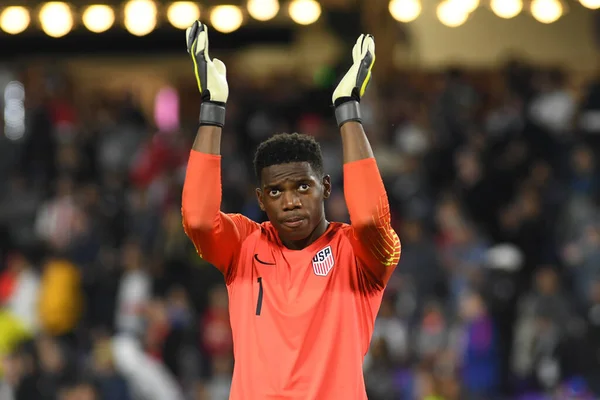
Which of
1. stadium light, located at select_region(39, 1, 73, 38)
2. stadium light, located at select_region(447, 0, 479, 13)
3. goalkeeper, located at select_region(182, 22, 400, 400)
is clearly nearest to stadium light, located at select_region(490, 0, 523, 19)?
stadium light, located at select_region(447, 0, 479, 13)

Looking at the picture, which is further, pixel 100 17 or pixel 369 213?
pixel 100 17

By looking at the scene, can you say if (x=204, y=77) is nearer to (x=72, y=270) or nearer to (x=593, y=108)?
(x=72, y=270)

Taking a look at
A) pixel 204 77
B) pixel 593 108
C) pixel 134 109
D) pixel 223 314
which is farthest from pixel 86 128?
pixel 204 77

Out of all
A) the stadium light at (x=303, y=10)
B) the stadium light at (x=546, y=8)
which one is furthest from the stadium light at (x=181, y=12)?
the stadium light at (x=546, y=8)

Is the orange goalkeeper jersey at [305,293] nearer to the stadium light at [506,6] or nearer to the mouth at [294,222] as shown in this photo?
the mouth at [294,222]

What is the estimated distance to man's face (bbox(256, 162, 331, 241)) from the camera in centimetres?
375

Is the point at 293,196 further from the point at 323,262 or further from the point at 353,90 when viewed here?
the point at 353,90

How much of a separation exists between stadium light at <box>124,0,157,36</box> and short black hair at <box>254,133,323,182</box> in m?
8.09

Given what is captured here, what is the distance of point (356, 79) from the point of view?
3816mm

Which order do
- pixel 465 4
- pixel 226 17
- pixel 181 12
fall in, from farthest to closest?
pixel 226 17
pixel 181 12
pixel 465 4

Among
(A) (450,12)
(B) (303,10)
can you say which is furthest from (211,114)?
(B) (303,10)

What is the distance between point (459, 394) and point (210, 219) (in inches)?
234

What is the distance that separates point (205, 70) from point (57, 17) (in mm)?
8305

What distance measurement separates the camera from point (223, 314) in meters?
10.5
